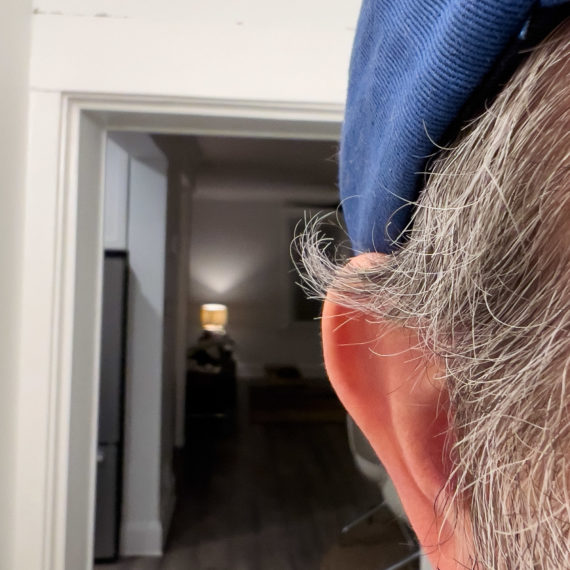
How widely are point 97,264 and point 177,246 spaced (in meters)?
1.68

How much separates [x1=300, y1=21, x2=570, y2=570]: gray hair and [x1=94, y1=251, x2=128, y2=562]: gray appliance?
5.64ft

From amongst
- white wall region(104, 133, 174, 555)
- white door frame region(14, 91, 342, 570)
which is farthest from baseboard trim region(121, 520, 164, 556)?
white door frame region(14, 91, 342, 570)

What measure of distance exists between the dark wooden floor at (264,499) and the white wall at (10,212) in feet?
4.76

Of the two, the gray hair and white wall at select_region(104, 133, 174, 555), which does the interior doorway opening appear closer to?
white wall at select_region(104, 133, 174, 555)

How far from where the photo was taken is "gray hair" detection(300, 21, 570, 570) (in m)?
0.18

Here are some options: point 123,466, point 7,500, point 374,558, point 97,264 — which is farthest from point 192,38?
point 374,558

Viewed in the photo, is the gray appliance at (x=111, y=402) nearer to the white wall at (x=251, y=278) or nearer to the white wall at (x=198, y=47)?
the white wall at (x=198, y=47)

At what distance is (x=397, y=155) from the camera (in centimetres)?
24

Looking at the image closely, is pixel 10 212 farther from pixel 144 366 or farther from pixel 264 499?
A: pixel 264 499

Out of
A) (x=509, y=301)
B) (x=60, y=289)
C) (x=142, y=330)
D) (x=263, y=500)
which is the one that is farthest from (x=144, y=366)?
(x=509, y=301)

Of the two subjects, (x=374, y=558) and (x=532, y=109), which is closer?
(x=532, y=109)

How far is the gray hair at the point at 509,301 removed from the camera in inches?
7.1

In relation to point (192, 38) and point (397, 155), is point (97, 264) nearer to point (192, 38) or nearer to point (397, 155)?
point (192, 38)

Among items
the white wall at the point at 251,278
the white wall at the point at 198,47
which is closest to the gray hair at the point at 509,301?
the white wall at the point at 198,47
